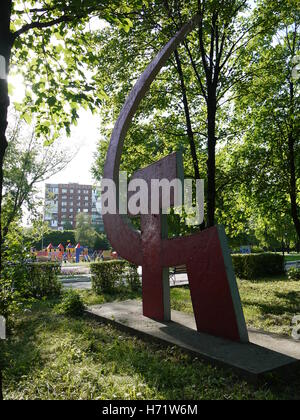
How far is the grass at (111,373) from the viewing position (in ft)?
12.5

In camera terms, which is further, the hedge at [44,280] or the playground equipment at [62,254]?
the playground equipment at [62,254]

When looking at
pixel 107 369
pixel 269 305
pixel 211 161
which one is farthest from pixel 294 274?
pixel 107 369

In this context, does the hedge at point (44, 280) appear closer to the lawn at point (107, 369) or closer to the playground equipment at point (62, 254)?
the lawn at point (107, 369)

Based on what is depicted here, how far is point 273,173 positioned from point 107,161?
7077 millimetres

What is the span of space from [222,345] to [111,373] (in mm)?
1898

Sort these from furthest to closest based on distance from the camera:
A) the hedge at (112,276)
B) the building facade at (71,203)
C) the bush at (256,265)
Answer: the building facade at (71,203)
the bush at (256,265)
the hedge at (112,276)

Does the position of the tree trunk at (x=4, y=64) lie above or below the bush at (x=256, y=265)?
above

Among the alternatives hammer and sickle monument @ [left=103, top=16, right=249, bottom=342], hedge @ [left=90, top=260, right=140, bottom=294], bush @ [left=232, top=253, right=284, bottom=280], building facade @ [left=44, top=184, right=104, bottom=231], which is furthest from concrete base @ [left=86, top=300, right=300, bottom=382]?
building facade @ [left=44, top=184, right=104, bottom=231]

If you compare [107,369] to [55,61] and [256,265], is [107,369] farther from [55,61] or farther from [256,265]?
[256,265]

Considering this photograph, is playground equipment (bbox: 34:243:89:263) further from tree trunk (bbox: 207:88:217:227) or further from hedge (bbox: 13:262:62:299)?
tree trunk (bbox: 207:88:217:227)

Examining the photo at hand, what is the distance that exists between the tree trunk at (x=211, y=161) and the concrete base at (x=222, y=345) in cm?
391

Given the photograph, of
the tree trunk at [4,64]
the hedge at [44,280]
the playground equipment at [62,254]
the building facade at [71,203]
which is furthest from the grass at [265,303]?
the building facade at [71,203]

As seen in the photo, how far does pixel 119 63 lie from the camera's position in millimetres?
11469
